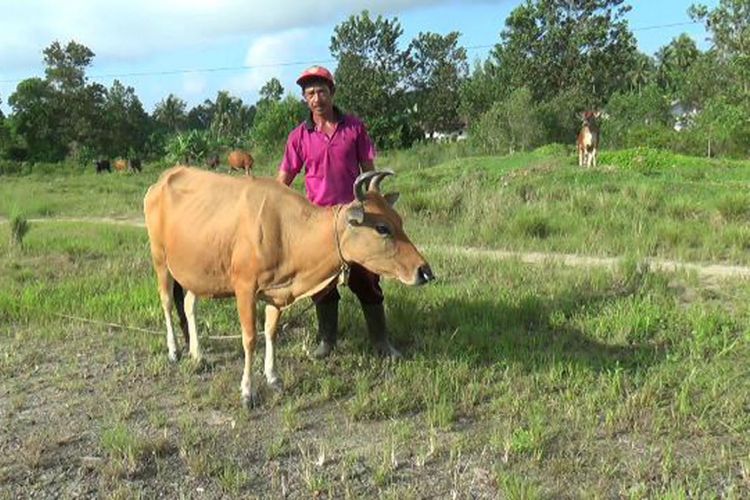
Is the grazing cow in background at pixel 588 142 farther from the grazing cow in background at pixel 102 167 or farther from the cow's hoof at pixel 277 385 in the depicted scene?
the grazing cow in background at pixel 102 167

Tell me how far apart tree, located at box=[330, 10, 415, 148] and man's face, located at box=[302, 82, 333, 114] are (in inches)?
1419

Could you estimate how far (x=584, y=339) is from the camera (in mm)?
5629

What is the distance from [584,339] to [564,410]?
4.44 ft

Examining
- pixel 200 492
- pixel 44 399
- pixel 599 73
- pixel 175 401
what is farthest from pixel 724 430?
pixel 599 73

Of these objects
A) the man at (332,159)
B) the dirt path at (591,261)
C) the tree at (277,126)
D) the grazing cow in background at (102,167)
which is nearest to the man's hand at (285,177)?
the man at (332,159)

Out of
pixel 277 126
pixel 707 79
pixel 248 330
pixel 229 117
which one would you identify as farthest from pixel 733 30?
pixel 229 117

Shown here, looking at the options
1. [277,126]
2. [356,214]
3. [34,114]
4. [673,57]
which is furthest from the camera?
[673,57]

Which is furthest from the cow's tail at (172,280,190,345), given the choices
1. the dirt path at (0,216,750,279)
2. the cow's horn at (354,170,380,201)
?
the dirt path at (0,216,750,279)

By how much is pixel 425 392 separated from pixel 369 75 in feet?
128

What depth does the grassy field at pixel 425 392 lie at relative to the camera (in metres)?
3.67

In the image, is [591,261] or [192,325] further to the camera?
[591,261]

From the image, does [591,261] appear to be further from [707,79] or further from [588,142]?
[707,79]

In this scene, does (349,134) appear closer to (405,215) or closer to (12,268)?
(12,268)

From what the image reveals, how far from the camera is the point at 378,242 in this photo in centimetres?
437
